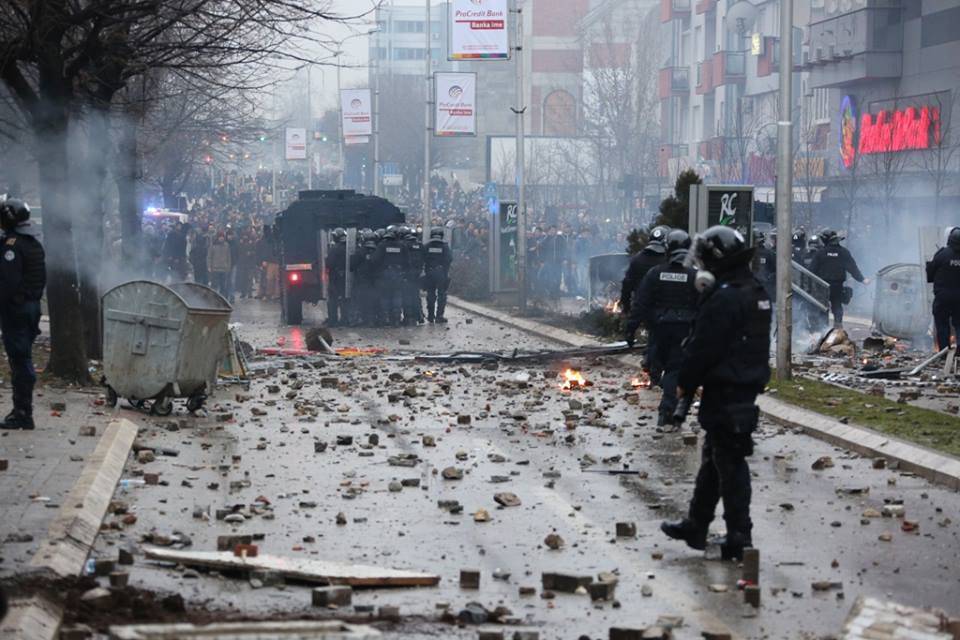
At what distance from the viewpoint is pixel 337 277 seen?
96.7 ft

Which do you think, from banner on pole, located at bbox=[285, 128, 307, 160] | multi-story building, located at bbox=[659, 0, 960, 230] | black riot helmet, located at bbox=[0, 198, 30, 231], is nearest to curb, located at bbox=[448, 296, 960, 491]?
black riot helmet, located at bbox=[0, 198, 30, 231]

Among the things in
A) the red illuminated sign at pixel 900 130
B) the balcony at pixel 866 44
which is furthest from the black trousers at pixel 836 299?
the balcony at pixel 866 44

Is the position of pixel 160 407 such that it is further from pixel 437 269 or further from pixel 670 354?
pixel 437 269

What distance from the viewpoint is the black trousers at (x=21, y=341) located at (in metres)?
12.8

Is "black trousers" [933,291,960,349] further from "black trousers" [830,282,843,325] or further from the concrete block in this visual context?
the concrete block

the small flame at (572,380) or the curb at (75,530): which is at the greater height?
the curb at (75,530)

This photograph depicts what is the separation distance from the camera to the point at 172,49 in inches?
659

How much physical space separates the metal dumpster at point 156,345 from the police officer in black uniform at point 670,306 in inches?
158

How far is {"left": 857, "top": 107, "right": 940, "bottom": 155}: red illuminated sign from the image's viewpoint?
45781 mm

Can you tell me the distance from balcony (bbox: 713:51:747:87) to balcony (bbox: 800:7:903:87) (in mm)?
12323

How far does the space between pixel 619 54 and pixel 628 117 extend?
11.2m

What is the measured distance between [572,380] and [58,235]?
588 cm

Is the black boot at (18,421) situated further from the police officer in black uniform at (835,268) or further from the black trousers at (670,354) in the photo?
the police officer in black uniform at (835,268)

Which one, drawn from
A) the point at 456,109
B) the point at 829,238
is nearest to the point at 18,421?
the point at 829,238
